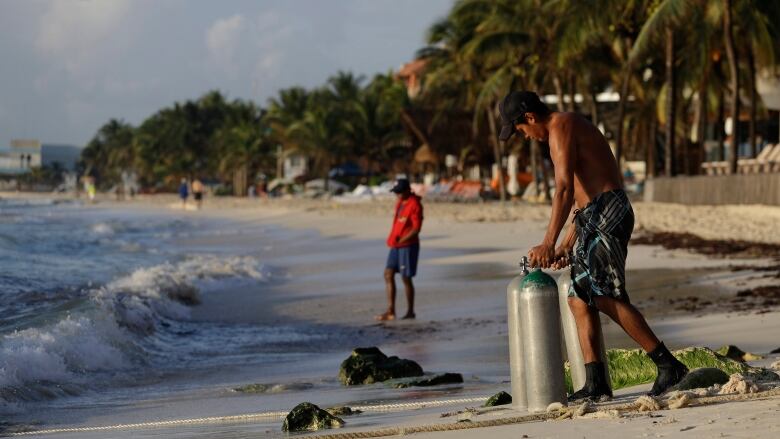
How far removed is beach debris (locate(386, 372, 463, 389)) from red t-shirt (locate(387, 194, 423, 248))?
16.9 feet

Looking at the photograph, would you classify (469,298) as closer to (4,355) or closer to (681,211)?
(4,355)

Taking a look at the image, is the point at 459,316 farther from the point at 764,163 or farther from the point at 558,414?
the point at 764,163

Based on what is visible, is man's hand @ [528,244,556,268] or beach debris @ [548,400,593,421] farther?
man's hand @ [528,244,556,268]

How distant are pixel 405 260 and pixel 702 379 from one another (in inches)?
292

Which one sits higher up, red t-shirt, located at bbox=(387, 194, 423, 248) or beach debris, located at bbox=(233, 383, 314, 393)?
red t-shirt, located at bbox=(387, 194, 423, 248)

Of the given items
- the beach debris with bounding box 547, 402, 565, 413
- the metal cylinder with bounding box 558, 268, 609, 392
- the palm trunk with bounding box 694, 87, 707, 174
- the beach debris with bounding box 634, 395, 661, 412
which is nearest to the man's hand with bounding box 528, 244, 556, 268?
the metal cylinder with bounding box 558, 268, 609, 392

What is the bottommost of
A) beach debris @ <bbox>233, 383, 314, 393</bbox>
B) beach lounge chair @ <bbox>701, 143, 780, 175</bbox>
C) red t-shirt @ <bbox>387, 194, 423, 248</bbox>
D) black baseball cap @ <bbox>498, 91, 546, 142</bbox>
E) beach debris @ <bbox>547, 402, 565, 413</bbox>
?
beach debris @ <bbox>233, 383, 314, 393</bbox>

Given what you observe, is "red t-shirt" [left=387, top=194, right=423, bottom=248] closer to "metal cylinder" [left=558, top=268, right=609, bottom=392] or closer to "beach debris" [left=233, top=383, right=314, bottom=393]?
"beach debris" [left=233, top=383, right=314, bottom=393]

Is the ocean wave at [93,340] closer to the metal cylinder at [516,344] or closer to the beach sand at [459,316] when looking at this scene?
the beach sand at [459,316]

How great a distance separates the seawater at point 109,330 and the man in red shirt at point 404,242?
1255 millimetres

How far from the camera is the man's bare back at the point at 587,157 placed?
574cm

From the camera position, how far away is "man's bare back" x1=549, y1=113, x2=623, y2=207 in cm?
574

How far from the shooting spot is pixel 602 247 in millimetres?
5656

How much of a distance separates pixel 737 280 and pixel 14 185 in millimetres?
179307
